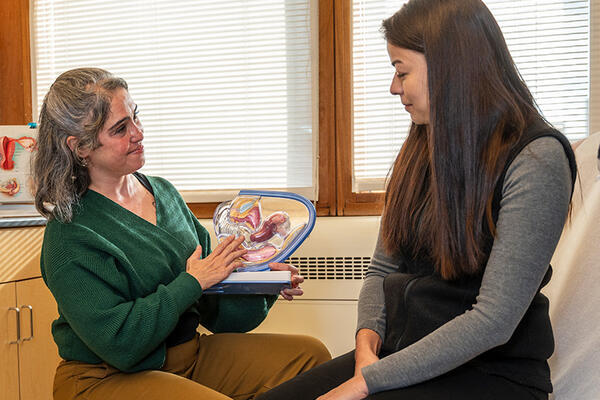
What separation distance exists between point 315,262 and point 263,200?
0.87m

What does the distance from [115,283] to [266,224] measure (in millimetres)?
377

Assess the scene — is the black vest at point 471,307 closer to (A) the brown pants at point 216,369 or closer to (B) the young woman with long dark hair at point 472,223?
(B) the young woman with long dark hair at point 472,223

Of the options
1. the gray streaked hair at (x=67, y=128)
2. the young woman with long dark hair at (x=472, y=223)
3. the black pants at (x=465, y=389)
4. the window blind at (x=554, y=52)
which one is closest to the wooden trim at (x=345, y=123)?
the window blind at (x=554, y=52)

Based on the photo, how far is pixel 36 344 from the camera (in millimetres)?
2051

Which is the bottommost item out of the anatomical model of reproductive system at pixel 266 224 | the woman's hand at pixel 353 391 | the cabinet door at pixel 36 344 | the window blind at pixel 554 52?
the cabinet door at pixel 36 344

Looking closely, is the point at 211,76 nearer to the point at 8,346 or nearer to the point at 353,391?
the point at 8,346

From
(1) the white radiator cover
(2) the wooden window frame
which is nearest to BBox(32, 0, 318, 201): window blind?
(2) the wooden window frame

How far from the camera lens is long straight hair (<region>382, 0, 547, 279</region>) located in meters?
0.98

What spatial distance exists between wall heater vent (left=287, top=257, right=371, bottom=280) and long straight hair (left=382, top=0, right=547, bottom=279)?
4.10 ft

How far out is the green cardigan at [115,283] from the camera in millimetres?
1275

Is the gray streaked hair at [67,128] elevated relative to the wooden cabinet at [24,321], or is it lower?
elevated

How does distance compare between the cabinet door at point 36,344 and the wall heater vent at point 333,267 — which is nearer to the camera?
the cabinet door at point 36,344

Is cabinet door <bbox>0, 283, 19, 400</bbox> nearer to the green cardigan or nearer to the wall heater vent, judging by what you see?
the green cardigan

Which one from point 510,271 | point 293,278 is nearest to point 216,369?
point 293,278
